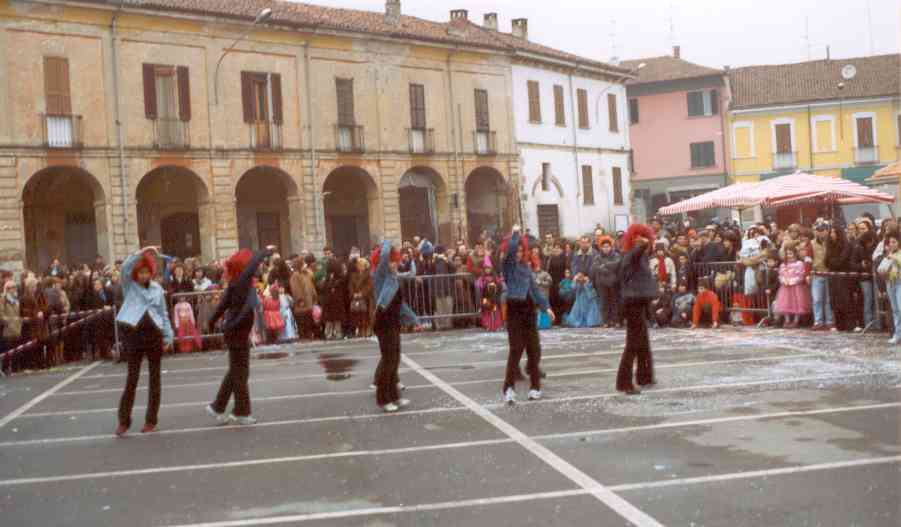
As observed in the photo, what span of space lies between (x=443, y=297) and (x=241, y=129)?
1564 centimetres

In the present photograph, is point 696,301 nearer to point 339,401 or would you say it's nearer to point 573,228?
point 339,401

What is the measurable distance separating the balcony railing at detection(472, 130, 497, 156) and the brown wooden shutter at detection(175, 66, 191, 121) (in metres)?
12.3

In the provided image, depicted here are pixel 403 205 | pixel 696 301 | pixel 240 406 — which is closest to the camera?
pixel 240 406

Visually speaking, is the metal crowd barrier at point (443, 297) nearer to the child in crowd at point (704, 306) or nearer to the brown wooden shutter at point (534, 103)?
the child in crowd at point (704, 306)

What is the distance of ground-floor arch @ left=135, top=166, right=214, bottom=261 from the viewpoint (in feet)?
113

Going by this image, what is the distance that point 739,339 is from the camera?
16.6 metres

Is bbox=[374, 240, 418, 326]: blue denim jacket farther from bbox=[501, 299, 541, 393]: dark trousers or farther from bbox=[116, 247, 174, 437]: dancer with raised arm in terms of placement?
bbox=[116, 247, 174, 437]: dancer with raised arm

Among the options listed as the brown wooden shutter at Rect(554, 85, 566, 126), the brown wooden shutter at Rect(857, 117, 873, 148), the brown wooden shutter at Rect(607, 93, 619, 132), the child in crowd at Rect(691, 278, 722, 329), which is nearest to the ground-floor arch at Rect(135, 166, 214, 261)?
the brown wooden shutter at Rect(554, 85, 566, 126)

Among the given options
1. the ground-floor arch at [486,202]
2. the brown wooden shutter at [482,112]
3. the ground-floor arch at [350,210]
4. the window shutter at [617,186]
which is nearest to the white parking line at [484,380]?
the ground-floor arch at [350,210]

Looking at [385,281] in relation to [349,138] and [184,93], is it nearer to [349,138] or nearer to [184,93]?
[184,93]

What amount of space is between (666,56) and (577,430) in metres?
61.2

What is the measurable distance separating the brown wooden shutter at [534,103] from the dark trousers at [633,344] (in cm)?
3406

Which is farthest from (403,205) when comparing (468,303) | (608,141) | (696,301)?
(696,301)

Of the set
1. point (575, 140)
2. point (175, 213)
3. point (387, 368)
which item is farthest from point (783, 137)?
point (387, 368)
